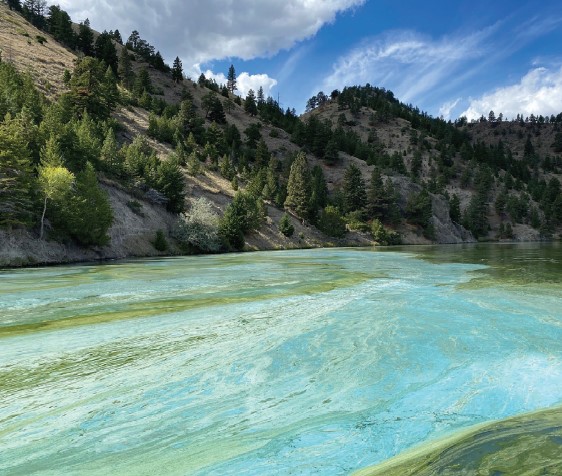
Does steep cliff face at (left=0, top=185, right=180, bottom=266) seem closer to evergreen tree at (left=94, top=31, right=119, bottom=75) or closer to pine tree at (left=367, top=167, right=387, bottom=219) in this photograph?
pine tree at (left=367, top=167, right=387, bottom=219)

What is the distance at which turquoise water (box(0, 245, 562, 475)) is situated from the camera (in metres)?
5.02

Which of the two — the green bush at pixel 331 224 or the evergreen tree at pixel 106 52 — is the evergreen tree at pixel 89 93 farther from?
the green bush at pixel 331 224

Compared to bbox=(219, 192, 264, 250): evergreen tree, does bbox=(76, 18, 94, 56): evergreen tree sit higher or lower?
higher

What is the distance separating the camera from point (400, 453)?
488cm

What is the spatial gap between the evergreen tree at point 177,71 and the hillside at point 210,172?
0.85m

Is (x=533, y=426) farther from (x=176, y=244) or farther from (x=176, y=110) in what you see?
(x=176, y=110)

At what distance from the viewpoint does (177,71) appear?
12912cm

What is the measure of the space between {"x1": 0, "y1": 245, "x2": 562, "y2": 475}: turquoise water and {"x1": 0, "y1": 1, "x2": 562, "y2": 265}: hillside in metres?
28.5

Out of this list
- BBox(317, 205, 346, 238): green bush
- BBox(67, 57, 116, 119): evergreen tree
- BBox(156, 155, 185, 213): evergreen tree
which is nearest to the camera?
BBox(156, 155, 185, 213): evergreen tree

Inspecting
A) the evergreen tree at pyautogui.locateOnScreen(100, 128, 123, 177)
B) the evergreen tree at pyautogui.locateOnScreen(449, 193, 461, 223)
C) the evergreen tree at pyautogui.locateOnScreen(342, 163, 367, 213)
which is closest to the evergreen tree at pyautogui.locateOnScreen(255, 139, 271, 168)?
the evergreen tree at pyautogui.locateOnScreen(342, 163, 367, 213)

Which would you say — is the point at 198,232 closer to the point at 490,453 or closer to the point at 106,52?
the point at 490,453

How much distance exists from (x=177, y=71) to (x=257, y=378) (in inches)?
5426

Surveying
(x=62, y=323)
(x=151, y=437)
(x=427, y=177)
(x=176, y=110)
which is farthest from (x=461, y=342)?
(x=427, y=177)

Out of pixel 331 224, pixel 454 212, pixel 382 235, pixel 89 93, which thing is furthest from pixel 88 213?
pixel 454 212
